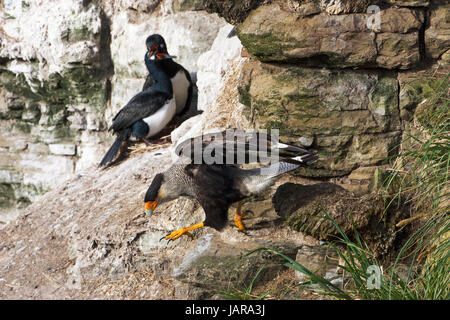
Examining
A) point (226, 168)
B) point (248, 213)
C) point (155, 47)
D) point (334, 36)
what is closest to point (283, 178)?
point (248, 213)

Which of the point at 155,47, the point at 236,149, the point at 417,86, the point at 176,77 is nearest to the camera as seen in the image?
the point at 236,149

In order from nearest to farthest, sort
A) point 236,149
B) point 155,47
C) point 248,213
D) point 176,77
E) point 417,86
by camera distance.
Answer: point 236,149
point 417,86
point 248,213
point 155,47
point 176,77

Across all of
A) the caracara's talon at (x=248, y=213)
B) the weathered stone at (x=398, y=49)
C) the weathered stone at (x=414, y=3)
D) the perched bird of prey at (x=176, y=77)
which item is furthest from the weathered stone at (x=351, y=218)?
the perched bird of prey at (x=176, y=77)

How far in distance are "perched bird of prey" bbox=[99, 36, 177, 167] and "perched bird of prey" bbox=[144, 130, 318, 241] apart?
6.59ft

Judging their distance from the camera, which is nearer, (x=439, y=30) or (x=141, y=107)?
(x=439, y=30)

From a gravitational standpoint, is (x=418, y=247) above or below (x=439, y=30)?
below

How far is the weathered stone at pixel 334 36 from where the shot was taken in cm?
338

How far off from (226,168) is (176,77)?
90.0 inches

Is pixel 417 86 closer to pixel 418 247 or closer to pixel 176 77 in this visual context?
pixel 418 247

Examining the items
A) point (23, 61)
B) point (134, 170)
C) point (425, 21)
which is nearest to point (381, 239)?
point (425, 21)

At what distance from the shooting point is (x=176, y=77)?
5.55 metres

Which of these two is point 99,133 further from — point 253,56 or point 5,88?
point 253,56

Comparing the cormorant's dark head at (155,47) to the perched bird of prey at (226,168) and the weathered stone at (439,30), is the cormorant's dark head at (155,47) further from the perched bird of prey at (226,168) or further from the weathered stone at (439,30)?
the weathered stone at (439,30)

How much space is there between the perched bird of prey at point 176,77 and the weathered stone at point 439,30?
267 cm
